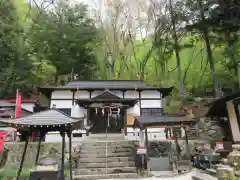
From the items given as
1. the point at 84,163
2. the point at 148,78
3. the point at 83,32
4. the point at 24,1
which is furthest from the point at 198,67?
the point at 24,1

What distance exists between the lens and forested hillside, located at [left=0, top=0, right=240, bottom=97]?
19.3m

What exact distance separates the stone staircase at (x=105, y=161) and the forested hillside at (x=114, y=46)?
1122cm

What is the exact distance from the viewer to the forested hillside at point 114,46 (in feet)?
63.4

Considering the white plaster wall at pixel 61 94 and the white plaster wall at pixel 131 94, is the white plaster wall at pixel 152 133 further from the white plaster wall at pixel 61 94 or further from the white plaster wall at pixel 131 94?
the white plaster wall at pixel 61 94

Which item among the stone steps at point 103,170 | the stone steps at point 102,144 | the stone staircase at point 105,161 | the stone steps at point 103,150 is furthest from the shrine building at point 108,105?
the stone steps at point 103,170

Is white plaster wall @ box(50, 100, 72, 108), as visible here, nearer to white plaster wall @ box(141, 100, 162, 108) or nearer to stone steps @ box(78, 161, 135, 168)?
white plaster wall @ box(141, 100, 162, 108)

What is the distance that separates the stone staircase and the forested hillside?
1122 cm

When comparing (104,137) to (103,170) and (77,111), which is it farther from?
(103,170)

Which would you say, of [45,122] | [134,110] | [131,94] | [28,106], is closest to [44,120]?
[45,122]

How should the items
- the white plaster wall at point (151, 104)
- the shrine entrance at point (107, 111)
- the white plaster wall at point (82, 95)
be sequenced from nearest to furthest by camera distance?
the shrine entrance at point (107, 111), the white plaster wall at point (82, 95), the white plaster wall at point (151, 104)

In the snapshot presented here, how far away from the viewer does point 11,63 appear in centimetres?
2070

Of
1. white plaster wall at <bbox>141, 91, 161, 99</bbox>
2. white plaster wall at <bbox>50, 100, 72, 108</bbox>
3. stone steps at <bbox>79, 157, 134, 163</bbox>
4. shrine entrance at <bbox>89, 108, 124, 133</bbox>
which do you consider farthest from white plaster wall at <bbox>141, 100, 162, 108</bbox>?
stone steps at <bbox>79, 157, 134, 163</bbox>

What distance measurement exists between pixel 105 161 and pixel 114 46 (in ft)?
60.1

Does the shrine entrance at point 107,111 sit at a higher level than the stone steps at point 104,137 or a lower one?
higher
